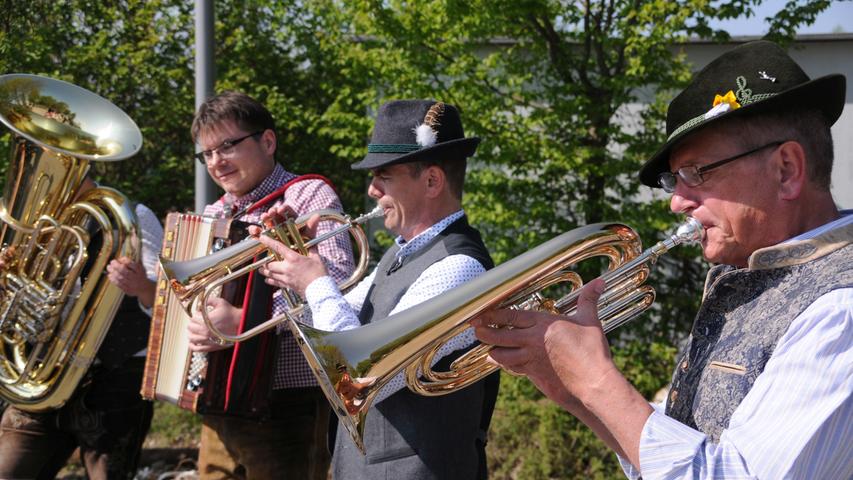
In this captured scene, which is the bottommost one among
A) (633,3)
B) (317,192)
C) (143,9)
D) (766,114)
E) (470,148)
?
(766,114)

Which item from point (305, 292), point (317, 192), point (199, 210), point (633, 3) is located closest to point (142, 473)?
point (199, 210)

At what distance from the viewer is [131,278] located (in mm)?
3945

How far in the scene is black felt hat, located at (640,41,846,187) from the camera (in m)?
1.72

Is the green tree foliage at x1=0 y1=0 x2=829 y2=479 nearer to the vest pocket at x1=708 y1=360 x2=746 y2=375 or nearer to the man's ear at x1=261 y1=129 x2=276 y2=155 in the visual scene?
the man's ear at x1=261 y1=129 x2=276 y2=155

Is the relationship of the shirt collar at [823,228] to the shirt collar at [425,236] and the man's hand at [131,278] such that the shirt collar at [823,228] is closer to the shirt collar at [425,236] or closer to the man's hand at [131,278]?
the shirt collar at [425,236]

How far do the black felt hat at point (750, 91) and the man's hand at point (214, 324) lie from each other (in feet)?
6.60

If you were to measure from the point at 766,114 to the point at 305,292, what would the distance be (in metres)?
1.58

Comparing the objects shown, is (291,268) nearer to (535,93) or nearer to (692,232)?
(692,232)

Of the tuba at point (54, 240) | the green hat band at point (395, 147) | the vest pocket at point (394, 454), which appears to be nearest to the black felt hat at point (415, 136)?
the green hat band at point (395, 147)

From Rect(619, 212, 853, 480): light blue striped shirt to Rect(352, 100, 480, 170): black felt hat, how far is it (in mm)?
1502

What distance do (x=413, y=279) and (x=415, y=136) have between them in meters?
0.51

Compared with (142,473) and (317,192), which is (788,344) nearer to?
(317,192)

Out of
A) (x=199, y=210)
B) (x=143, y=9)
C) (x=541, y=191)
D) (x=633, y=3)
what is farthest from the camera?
(x=143, y=9)

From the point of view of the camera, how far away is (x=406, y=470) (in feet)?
8.42
